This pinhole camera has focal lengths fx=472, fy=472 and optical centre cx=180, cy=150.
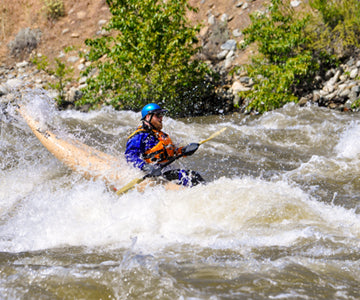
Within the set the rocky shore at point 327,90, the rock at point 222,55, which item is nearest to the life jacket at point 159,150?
the rocky shore at point 327,90

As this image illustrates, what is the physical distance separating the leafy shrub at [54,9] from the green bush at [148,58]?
30.6ft

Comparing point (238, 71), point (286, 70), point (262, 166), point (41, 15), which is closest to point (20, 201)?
point (262, 166)

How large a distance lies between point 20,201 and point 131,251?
2580 mm

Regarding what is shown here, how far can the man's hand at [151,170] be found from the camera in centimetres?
494

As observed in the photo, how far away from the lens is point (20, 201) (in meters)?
5.75

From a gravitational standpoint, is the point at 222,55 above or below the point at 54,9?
below

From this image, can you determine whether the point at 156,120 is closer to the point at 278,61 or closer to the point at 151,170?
the point at 151,170

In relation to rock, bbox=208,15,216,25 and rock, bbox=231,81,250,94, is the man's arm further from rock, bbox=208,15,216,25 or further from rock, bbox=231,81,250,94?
rock, bbox=208,15,216,25

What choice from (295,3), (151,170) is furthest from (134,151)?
(295,3)

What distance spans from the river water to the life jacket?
1.27 ft

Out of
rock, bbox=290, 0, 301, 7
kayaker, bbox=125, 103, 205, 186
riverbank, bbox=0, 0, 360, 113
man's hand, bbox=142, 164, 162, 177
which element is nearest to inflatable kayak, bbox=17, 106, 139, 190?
kayaker, bbox=125, 103, 205, 186

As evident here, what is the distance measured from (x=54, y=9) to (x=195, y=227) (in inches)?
688

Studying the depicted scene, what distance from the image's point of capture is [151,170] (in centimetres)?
494

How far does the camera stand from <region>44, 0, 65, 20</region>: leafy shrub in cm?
1952
